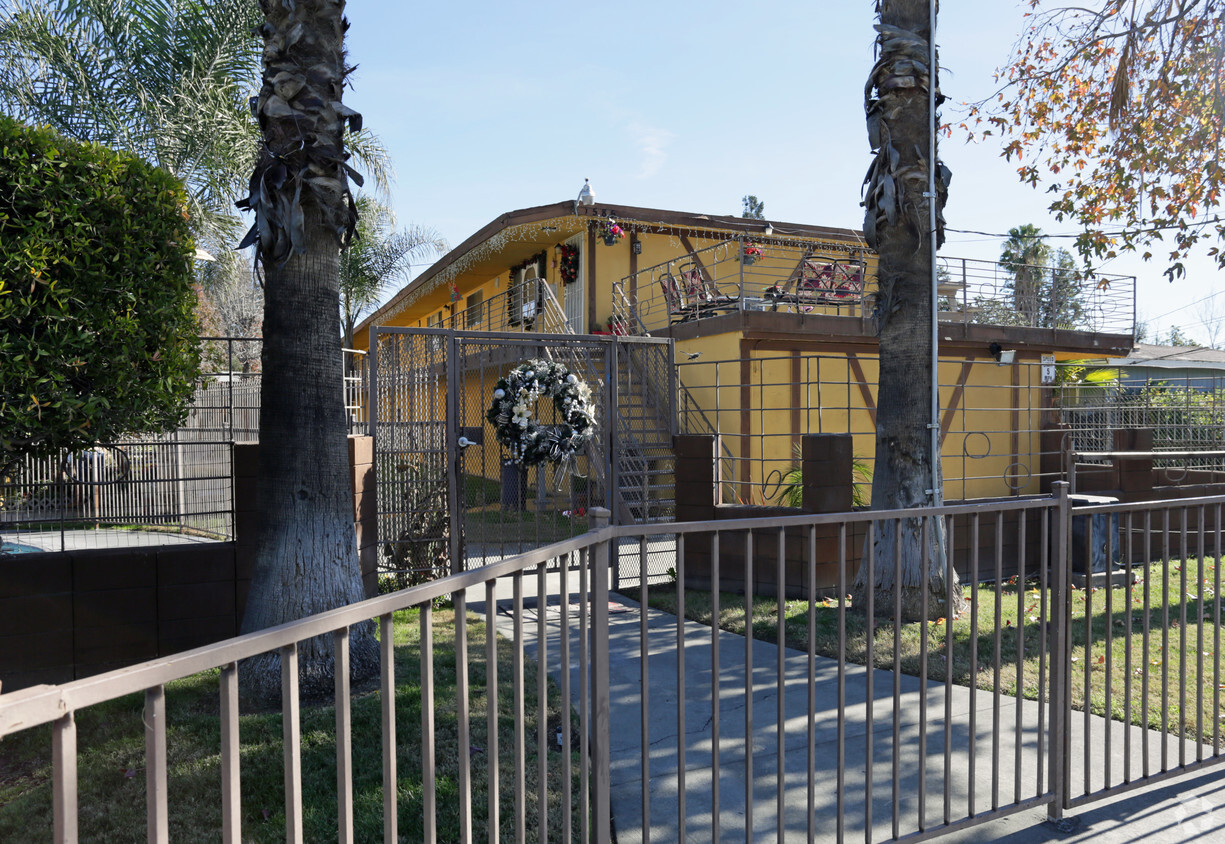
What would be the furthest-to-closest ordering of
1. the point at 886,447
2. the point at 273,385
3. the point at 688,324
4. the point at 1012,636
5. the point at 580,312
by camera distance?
1. the point at 580,312
2. the point at 688,324
3. the point at 886,447
4. the point at 1012,636
5. the point at 273,385

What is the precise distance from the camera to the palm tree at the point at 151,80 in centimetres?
1326

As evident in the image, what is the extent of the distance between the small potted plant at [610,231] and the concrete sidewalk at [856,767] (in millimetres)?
11687

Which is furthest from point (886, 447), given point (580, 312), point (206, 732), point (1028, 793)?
point (580, 312)

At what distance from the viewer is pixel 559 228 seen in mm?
16734

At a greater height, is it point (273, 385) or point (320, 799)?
point (273, 385)

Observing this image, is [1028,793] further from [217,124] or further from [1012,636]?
[217,124]

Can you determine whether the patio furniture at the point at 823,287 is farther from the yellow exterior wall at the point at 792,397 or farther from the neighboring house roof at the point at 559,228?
the neighboring house roof at the point at 559,228

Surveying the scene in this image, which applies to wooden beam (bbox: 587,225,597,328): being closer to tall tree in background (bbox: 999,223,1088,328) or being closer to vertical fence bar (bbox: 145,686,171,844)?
tall tree in background (bbox: 999,223,1088,328)

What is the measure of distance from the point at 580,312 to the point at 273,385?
12.2m

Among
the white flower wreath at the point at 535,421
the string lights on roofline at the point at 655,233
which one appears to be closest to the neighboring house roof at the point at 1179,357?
the string lights on roofline at the point at 655,233

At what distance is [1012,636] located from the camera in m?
6.66

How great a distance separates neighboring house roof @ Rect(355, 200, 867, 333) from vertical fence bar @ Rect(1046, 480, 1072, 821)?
41.3 ft

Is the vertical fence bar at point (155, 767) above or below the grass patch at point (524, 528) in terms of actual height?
above

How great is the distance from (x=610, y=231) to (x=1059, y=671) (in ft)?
45.0
